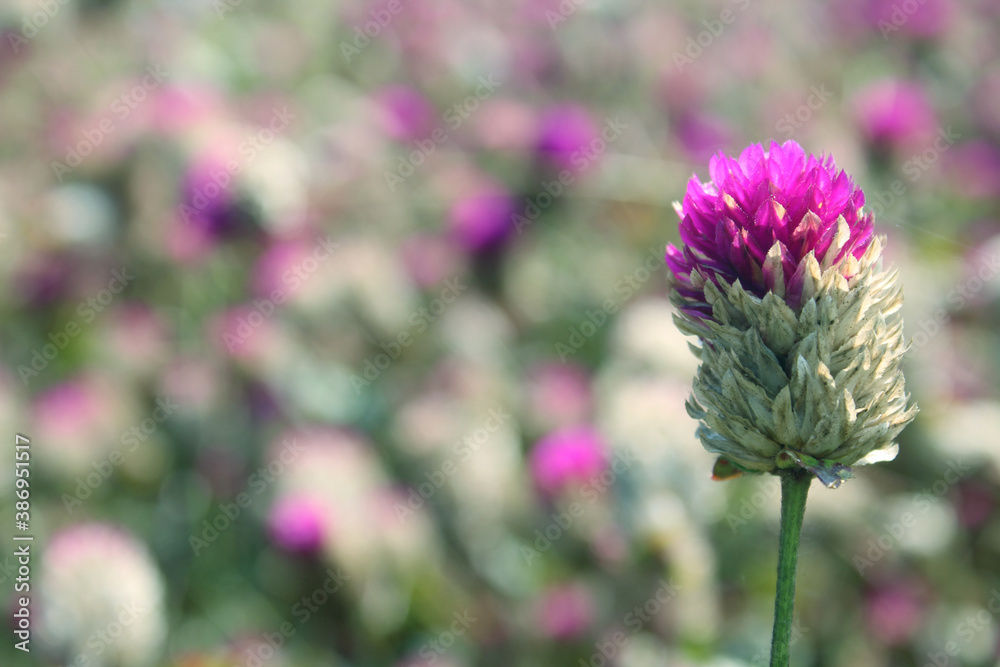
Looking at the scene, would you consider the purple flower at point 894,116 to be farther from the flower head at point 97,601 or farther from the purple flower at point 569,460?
the flower head at point 97,601

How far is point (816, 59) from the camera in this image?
309cm

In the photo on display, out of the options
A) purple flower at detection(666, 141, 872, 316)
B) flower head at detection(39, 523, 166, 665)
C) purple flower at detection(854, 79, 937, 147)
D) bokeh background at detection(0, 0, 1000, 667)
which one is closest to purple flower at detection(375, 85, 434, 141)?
bokeh background at detection(0, 0, 1000, 667)

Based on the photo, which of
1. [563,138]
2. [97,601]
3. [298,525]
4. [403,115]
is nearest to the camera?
[97,601]

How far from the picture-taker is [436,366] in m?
2.06

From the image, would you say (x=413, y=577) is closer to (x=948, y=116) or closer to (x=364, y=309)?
(x=364, y=309)

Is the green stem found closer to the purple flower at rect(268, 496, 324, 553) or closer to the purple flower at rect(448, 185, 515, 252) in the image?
the purple flower at rect(268, 496, 324, 553)

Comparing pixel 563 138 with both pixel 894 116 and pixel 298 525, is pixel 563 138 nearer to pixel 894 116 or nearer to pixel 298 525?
pixel 894 116

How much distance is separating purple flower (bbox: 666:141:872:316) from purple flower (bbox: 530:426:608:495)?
1011mm

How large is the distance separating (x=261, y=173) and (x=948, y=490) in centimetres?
135

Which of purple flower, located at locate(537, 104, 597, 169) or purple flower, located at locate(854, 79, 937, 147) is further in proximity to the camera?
purple flower, located at locate(537, 104, 597, 169)

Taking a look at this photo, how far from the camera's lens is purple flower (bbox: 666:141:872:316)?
1.92 feet

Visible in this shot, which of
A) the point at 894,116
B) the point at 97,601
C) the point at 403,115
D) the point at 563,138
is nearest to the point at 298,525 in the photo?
the point at 97,601

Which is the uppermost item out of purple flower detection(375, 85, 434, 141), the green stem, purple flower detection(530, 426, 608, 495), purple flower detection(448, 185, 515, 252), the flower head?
purple flower detection(375, 85, 434, 141)

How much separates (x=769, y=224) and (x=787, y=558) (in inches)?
7.8
